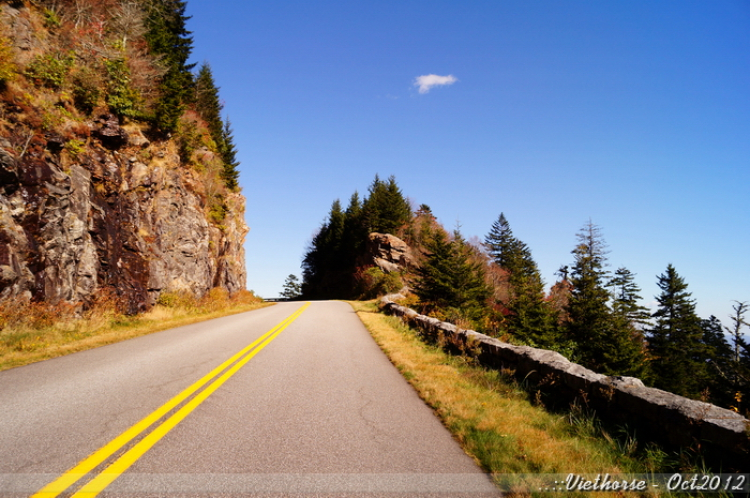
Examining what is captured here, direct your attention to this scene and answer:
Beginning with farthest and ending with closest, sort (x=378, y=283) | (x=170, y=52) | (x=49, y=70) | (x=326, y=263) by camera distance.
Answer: (x=326, y=263) → (x=378, y=283) → (x=170, y=52) → (x=49, y=70)

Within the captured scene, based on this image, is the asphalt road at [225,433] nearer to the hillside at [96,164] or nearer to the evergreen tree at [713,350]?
the hillside at [96,164]

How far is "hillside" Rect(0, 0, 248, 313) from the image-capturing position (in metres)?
10.7

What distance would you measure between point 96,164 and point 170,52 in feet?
49.8

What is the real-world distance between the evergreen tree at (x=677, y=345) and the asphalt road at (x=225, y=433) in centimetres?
3758

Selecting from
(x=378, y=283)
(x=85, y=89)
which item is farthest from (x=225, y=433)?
(x=378, y=283)

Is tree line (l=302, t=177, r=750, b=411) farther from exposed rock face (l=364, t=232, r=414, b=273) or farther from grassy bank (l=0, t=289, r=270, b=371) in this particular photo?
grassy bank (l=0, t=289, r=270, b=371)

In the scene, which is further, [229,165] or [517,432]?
[229,165]

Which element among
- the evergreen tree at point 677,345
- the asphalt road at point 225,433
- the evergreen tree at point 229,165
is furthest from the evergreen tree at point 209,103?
the evergreen tree at point 677,345

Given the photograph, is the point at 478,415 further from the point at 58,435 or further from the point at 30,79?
the point at 30,79

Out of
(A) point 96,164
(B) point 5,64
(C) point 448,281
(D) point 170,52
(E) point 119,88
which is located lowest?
(C) point 448,281

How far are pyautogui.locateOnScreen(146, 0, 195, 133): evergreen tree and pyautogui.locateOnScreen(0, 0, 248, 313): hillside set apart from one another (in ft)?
0.42

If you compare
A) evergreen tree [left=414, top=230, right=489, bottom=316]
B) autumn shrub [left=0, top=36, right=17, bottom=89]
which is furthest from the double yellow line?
evergreen tree [left=414, top=230, right=489, bottom=316]

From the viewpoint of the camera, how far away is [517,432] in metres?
4.02

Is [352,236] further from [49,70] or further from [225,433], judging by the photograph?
[225,433]
